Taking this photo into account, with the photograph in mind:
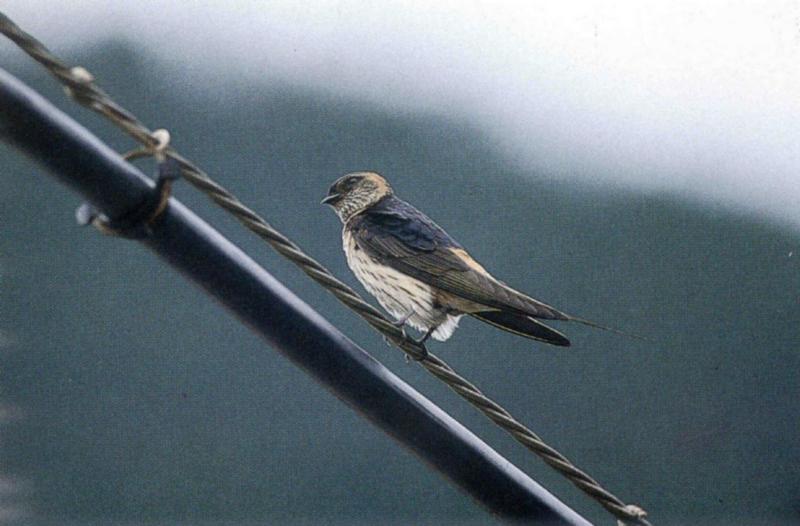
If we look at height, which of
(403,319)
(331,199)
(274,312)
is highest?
(331,199)

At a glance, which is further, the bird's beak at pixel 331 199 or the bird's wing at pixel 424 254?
the bird's beak at pixel 331 199

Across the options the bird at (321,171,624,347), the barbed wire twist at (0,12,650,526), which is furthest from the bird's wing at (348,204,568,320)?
the barbed wire twist at (0,12,650,526)

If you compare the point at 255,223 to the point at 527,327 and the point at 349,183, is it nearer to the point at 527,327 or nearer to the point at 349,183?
the point at 527,327

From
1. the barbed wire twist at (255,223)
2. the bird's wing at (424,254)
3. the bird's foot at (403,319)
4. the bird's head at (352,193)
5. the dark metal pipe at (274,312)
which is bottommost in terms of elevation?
the dark metal pipe at (274,312)

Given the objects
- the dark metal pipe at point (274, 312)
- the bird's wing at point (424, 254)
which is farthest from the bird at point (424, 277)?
the dark metal pipe at point (274, 312)

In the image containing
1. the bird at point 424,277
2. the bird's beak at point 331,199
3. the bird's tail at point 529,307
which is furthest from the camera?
the bird's beak at point 331,199

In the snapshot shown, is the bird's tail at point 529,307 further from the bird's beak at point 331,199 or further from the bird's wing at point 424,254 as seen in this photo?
the bird's beak at point 331,199

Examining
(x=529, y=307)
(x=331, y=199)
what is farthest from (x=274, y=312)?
(x=331, y=199)
